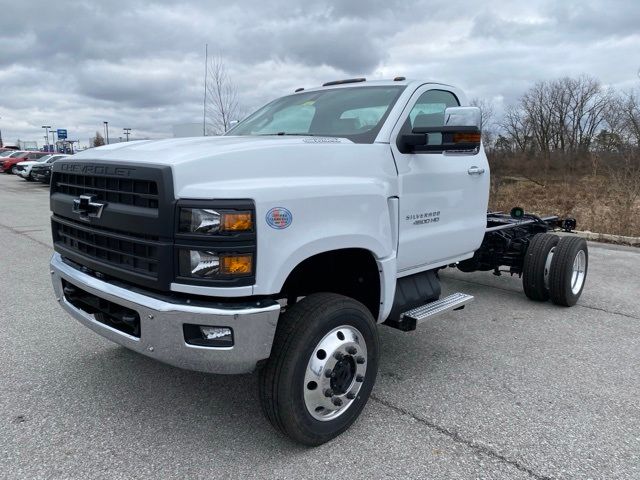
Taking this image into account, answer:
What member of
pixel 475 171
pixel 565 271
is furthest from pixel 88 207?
pixel 565 271

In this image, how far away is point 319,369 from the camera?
2.67m

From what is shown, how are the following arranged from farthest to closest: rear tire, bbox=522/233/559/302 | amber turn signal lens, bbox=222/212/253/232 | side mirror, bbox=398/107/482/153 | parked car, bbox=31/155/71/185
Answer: parked car, bbox=31/155/71/185 → rear tire, bbox=522/233/559/302 → side mirror, bbox=398/107/482/153 → amber turn signal lens, bbox=222/212/253/232

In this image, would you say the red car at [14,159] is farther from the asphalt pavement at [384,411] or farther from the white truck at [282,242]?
the white truck at [282,242]

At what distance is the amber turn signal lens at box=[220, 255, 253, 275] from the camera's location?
2336 millimetres

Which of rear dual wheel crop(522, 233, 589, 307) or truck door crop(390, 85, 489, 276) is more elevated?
truck door crop(390, 85, 489, 276)

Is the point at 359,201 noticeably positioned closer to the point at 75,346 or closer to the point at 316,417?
the point at 316,417

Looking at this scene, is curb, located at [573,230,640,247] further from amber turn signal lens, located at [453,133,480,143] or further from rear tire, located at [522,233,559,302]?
amber turn signal lens, located at [453,133,480,143]

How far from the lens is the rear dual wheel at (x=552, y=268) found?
5.29 m

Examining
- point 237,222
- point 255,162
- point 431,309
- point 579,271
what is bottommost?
point 579,271

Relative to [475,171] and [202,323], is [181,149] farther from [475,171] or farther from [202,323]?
[475,171]

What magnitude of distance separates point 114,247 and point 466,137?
2136mm

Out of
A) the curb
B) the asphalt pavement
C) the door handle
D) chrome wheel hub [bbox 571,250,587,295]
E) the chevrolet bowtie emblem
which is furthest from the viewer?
the curb

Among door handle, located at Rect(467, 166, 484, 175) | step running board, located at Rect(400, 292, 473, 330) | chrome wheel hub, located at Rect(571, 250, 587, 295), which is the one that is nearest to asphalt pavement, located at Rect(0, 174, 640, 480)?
step running board, located at Rect(400, 292, 473, 330)

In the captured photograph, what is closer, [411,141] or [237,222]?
[237,222]
